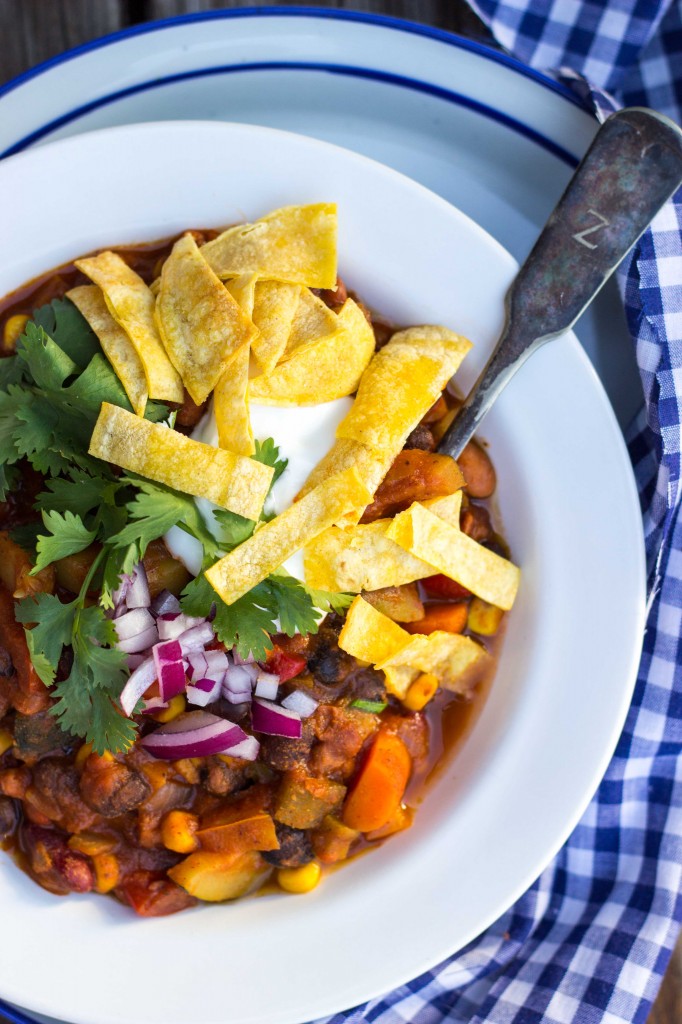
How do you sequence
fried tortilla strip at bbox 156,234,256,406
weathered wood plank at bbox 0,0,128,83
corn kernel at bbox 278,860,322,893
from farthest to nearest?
weathered wood plank at bbox 0,0,128,83
corn kernel at bbox 278,860,322,893
fried tortilla strip at bbox 156,234,256,406

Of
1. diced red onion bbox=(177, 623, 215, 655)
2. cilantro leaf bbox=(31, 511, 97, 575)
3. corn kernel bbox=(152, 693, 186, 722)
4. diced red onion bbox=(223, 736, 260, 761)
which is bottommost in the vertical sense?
diced red onion bbox=(223, 736, 260, 761)

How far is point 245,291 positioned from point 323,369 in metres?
0.38

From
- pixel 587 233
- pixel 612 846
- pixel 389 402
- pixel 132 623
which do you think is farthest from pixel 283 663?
pixel 587 233

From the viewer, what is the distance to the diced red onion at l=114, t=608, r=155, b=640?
3.29m

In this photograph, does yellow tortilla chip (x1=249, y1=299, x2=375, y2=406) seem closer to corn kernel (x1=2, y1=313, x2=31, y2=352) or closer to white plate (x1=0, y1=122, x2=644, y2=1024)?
white plate (x1=0, y1=122, x2=644, y2=1024)

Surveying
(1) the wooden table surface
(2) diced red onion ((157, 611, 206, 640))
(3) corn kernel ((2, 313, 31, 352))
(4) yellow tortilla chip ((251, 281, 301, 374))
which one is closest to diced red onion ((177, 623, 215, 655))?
(2) diced red onion ((157, 611, 206, 640))

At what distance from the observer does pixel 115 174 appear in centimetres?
333

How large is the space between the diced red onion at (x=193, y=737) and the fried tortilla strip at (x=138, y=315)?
3.96 ft

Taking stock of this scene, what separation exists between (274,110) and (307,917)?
3.22m

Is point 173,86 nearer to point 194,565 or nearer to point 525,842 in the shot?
point 194,565

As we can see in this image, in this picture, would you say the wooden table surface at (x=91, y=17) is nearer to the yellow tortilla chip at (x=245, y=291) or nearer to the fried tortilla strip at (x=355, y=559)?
the yellow tortilla chip at (x=245, y=291)

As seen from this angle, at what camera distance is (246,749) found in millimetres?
3535

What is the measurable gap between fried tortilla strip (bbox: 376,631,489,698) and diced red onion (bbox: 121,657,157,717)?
32.0 inches

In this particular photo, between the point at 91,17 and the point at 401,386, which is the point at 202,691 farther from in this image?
the point at 91,17
